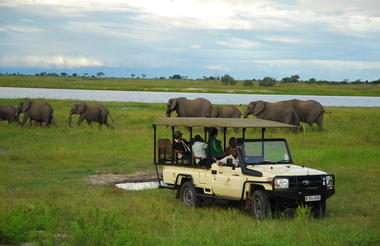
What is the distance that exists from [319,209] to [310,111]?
78.5ft

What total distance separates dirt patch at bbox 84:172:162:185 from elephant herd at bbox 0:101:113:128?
16.0 meters

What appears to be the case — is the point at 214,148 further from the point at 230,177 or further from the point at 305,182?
the point at 305,182

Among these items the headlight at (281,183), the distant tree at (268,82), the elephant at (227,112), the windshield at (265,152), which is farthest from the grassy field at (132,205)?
the distant tree at (268,82)

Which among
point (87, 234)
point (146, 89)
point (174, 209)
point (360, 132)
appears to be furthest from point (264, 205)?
point (146, 89)

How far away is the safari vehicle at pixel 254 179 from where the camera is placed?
10.8 metres

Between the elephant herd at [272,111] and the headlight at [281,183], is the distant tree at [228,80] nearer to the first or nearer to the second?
the elephant herd at [272,111]

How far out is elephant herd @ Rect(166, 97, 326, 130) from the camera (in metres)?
33.4

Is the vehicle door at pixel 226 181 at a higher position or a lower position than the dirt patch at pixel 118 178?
higher

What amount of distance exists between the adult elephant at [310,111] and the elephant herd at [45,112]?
35.1 feet

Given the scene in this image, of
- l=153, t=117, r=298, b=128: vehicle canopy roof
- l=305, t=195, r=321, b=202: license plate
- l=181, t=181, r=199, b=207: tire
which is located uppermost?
l=153, t=117, r=298, b=128: vehicle canopy roof

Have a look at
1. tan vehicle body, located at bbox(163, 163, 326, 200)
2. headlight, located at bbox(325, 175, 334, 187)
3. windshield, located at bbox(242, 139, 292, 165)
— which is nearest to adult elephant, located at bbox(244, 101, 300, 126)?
tan vehicle body, located at bbox(163, 163, 326, 200)

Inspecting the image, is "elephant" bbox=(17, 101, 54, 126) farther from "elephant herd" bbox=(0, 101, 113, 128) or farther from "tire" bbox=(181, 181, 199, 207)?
"tire" bbox=(181, 181, 199, 207)

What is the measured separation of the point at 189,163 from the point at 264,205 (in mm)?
2766

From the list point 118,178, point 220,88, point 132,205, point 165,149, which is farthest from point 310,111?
point 220,88
